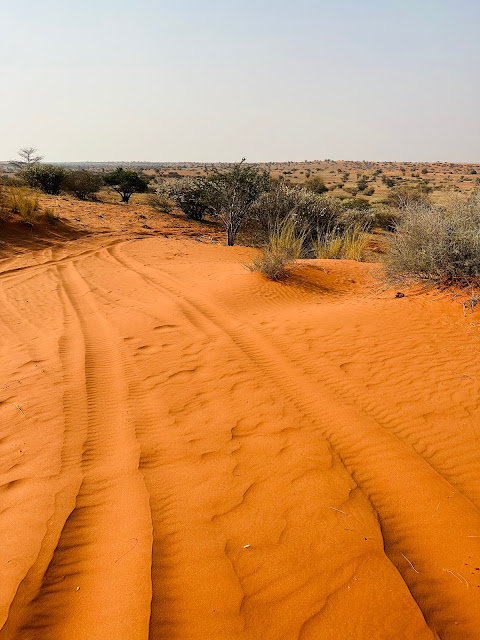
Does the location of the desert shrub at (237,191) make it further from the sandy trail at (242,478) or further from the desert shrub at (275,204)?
the sandy trail at (242,478)

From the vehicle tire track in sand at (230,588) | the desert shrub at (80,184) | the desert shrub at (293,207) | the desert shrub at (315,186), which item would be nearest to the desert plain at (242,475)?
the vehicle tire track in sand at (230,588)

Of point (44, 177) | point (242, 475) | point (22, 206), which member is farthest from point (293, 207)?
point (44, 177)

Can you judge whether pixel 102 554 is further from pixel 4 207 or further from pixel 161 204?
pixel 161 204

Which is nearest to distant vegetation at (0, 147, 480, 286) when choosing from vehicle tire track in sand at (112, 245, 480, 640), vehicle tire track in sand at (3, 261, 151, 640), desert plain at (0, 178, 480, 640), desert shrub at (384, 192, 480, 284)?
desert shrub at (384, 192, 480, 284)

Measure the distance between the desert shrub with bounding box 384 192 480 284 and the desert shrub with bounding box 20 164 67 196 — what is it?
71.5 ft

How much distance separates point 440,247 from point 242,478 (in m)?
5.56

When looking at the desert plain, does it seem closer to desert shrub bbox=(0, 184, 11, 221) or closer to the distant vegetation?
the distant vegetation

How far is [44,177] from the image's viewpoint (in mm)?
23203

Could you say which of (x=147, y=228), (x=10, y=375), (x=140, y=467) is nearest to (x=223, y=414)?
(x=140, y=467)

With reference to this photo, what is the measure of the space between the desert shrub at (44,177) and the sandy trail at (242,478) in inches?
811

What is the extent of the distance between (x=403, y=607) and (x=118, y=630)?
139 centimetres

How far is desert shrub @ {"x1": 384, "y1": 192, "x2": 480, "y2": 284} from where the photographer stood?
21.3 ft

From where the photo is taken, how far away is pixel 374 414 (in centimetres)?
375

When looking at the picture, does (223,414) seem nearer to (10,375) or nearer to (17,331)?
(10,375)
